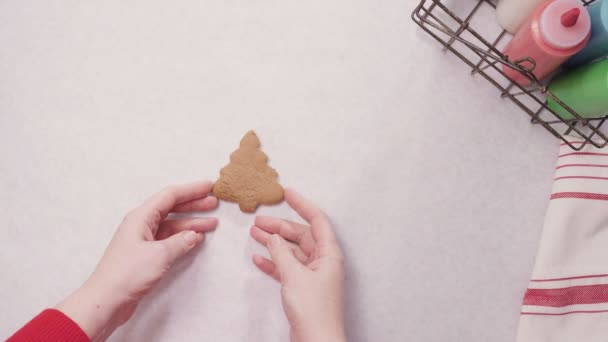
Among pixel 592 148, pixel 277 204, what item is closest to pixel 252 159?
pixel 277 204

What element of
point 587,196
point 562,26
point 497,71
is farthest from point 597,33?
point 587,196

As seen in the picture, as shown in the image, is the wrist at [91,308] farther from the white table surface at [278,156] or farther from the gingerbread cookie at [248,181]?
the gingerbread cookie at [248,181]

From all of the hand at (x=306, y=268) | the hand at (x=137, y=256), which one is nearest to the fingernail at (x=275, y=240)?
the hand at (x=306, y=268)

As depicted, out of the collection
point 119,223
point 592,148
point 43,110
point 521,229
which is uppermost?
point 592,148

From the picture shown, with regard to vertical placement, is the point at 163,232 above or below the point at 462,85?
below

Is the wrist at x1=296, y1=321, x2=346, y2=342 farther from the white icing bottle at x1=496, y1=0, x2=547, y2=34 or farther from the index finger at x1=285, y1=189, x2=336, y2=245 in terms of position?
the white icing bottle at x1=496, y1=0, x2=547, y2=34

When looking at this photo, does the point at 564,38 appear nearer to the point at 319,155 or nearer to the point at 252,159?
the point at 319,155
